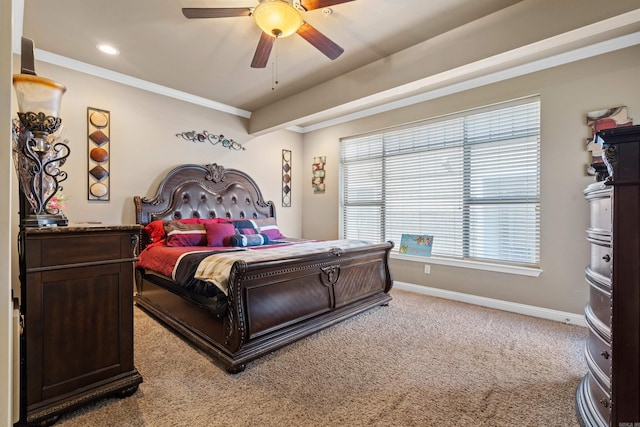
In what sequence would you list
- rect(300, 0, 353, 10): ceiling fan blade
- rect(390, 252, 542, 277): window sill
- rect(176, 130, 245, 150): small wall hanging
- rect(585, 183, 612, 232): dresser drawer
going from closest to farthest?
rect(585, 183, 612, 232): dresser drawer < rect(300, 0, 353, 10): ceiling fan blade < rect(390, 252, 542, 277): window sill < rect(176, 130, 245, 150): small wall hanging

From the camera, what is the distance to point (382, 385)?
1.92 m

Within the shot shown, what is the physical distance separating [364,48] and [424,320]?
2895 millimetres

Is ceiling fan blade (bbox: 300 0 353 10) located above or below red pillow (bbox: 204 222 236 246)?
above

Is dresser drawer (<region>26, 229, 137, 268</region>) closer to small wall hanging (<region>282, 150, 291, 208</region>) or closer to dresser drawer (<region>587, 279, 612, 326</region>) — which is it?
dresser drawer (<region>587, 279, 612, 326</region>)

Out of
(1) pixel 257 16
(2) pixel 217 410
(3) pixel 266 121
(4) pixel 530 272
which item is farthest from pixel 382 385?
(3) pixel 266 121

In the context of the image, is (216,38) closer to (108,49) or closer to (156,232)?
(108,49)

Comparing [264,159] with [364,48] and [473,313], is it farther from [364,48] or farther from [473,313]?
[473,313]

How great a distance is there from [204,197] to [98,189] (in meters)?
1.25

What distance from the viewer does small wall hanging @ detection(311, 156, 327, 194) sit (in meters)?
5.42

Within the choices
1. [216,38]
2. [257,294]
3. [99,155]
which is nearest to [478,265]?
[257,294]

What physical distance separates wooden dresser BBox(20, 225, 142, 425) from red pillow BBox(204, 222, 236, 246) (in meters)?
1.65

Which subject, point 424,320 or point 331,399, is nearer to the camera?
point 331,399

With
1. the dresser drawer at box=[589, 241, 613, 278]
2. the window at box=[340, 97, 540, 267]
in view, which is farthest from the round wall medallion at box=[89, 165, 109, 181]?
the dresser drawer at box=[589, 241, 613, 278]

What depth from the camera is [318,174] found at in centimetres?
548
